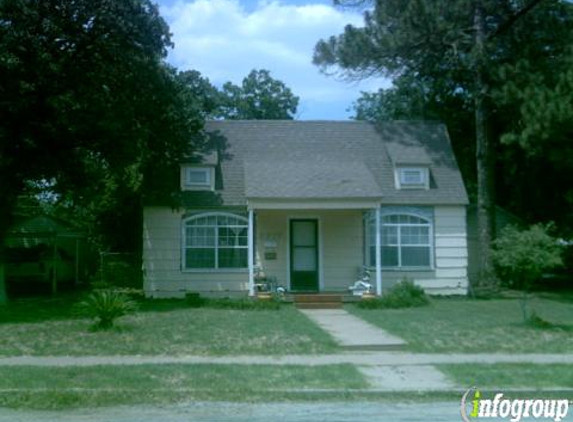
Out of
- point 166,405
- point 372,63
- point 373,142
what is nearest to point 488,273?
point 373,142

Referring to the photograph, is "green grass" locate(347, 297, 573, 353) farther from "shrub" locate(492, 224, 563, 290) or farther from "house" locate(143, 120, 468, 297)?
"house" locate(143, 120, 468, 297)

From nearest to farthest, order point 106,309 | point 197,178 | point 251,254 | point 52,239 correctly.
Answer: point 106,309 < point 251,254 < point 197,178 < point 52,239

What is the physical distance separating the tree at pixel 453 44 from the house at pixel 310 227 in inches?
57.9

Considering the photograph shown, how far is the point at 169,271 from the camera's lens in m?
23.0

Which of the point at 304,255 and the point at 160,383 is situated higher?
the point at 304,255

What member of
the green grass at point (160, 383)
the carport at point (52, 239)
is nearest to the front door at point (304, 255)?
the carport at point (52, 239)

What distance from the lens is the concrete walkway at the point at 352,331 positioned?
13.1m

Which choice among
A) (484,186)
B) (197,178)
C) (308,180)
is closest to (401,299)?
(308,180)

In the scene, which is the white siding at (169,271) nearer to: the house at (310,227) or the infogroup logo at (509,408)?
the house at (310,227)

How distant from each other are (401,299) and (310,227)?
4545mm

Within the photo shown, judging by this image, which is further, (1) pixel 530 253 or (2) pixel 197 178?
(2) pixel 197 178

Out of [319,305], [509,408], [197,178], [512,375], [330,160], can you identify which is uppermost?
[330,160]

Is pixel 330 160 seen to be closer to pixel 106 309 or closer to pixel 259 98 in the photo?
pixel 106 309

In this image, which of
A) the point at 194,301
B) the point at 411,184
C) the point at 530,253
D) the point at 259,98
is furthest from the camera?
the point at 259,98
